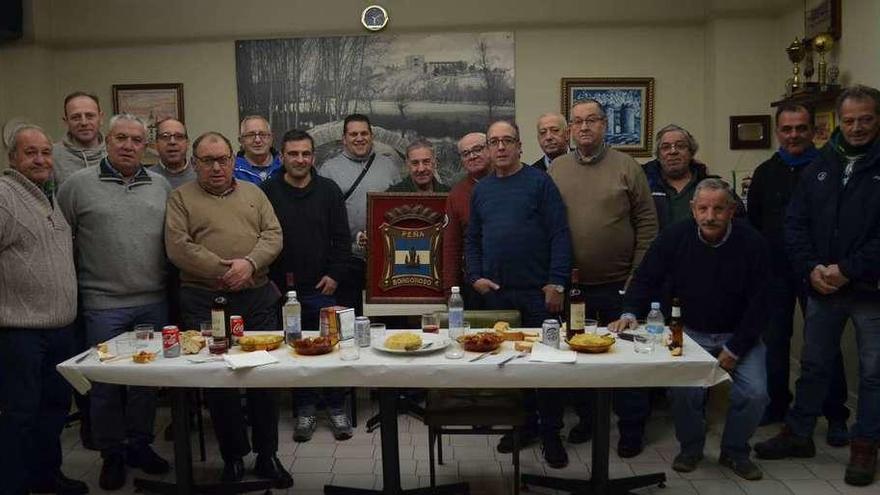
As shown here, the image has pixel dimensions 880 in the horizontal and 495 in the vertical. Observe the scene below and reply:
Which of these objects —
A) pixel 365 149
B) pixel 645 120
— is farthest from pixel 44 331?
pixel 645 120

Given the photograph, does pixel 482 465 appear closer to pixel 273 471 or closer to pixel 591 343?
pixel 273 471

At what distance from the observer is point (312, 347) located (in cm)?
265

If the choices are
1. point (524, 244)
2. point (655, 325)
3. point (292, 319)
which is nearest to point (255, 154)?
point (292, 319)

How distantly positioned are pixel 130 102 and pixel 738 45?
4.91 metres

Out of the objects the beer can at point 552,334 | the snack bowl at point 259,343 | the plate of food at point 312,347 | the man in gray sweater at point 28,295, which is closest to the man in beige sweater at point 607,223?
the beer can at point 552,334

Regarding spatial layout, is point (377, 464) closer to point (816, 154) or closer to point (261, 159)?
point (261, 159)

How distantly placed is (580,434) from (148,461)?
2.15 metres

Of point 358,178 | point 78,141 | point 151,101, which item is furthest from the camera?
point 151,101

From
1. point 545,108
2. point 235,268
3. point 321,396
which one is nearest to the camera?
point 235,268

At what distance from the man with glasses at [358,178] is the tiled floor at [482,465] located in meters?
0.87

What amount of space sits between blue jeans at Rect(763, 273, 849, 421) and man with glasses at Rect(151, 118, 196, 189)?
125 inches

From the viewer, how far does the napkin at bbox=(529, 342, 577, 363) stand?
8.23ft

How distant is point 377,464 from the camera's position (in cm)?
345

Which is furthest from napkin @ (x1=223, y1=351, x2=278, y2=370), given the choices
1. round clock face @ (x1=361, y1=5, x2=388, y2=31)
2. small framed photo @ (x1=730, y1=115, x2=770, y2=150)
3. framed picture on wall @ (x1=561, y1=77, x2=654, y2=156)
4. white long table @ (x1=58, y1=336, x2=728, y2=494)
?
small framed photo @ (x1=730, y1=115, x2=770, y2=150)
